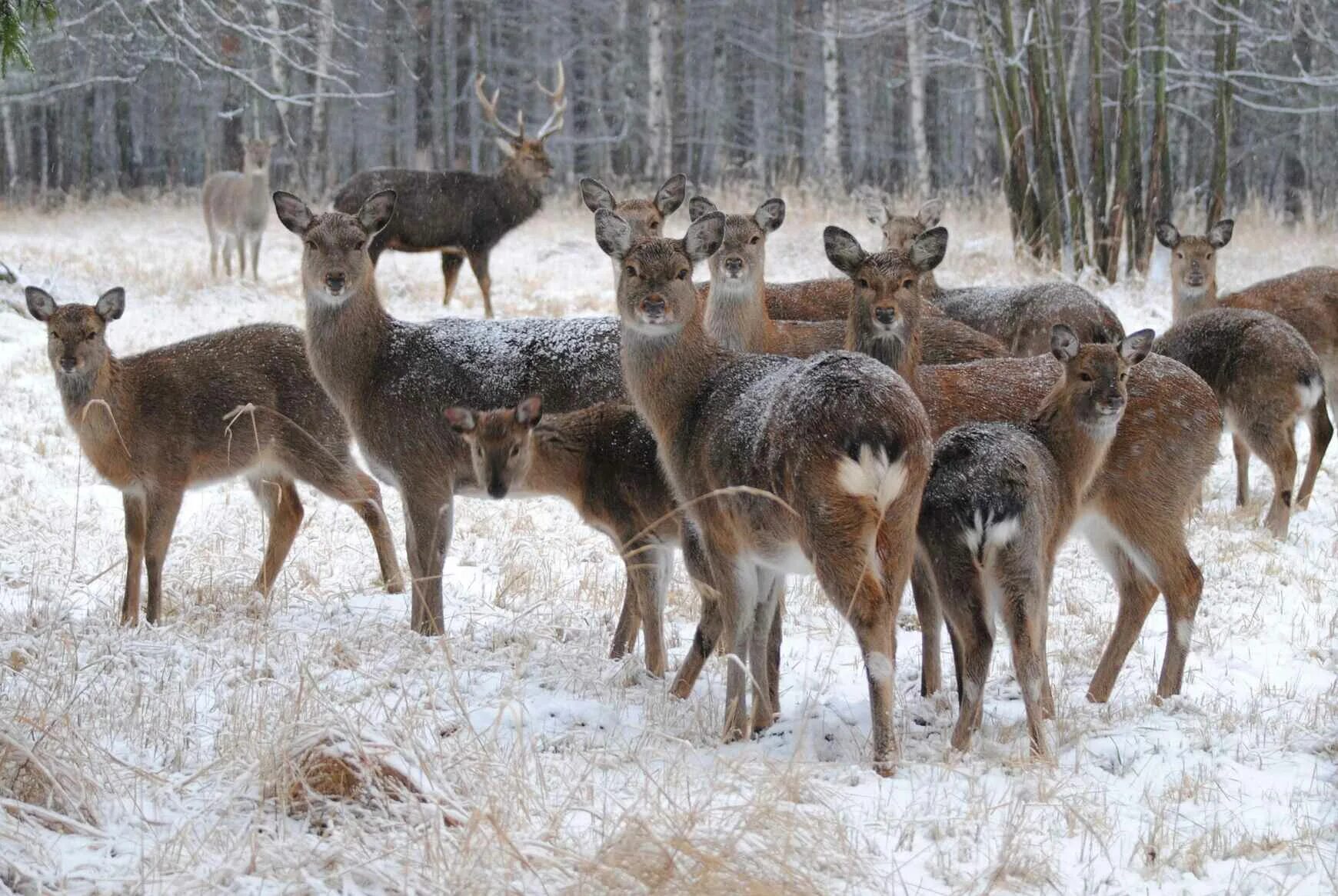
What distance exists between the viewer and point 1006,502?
5266 millimetres

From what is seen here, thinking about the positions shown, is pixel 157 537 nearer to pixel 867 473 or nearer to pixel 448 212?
pixel 867 473

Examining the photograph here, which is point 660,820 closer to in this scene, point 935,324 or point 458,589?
point 458,589

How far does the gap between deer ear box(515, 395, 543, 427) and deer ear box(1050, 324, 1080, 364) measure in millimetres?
2262

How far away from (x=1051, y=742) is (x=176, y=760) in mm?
2993

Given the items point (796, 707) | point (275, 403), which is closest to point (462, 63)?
point (275, 403)

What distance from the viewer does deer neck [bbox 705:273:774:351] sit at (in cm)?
818

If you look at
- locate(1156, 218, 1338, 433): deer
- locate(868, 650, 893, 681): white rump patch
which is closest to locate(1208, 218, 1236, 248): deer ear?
locate(1156, 218, 1338, 433): deer

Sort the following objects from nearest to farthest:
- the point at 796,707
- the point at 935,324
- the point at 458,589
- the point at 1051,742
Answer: the point at 1051,742
the point at 796,707
the point at 458,589
the point at 935,324

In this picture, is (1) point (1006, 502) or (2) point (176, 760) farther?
(1) point (1006, 502)

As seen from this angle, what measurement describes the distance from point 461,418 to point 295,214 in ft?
5.77

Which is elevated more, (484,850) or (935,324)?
(935,324)

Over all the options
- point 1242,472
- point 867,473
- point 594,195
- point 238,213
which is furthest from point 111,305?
point 238,213

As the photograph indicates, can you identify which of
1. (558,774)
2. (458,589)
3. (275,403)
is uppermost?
(275,403)

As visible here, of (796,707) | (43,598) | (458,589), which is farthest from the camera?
(458,589)
